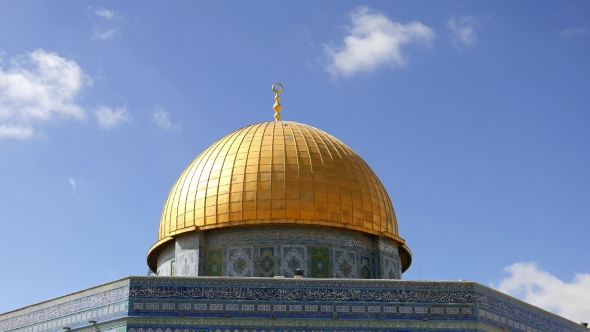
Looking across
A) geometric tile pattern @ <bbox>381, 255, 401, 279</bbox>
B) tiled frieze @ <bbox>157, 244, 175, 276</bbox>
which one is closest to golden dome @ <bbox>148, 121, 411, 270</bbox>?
tiled frieze @ <bbox>157, 244, 175, 276</bbox>

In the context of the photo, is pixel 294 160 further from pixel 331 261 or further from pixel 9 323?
pixel 9 323

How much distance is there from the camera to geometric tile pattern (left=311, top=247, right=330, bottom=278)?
17.0 metres

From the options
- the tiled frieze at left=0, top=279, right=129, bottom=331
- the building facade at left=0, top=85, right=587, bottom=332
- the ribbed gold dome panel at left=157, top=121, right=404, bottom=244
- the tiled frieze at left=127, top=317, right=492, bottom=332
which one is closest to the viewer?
the tiled frieze at left=127, top=317, right=492, bottom=332

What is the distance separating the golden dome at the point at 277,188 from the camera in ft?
57.1

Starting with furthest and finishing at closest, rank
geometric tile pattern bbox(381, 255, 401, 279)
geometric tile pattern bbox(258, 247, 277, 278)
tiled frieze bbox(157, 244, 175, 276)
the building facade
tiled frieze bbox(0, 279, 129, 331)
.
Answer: tiled frieze bbox(157, 244, 175, 276) → geometric tile pattern bbox(381, 255, 401, 279) → geometric tile pattern bbox(258, 247, 277, 278) → tiled frieze bbox(0, 279, 129, 331) → the building facade

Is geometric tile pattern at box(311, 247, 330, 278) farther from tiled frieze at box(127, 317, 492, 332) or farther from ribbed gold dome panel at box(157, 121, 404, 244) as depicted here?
tiled frieze at box(127, 317, 492, 332)

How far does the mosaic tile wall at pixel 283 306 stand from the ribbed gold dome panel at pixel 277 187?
2687 mm

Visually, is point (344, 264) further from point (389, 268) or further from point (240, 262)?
point (240, 262)

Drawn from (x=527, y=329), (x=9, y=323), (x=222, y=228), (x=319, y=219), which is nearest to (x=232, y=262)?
(x=222, y=228)

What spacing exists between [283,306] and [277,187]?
3.53 meters

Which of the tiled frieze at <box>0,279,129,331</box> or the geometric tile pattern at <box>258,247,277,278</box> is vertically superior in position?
the geometric tile pattern at <box>258,247,277,278</box>

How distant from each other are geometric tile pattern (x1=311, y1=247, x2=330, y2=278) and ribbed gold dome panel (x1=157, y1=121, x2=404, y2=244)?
523mm

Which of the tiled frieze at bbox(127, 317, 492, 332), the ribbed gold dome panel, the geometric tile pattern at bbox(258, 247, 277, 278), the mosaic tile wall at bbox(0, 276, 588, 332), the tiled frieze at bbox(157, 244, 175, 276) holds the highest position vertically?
the ribbed gold dome panel

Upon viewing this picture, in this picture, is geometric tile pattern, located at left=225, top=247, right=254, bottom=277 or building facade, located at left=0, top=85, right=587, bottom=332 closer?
building facade, located at left=0, top=85, right=587, bottom=332
